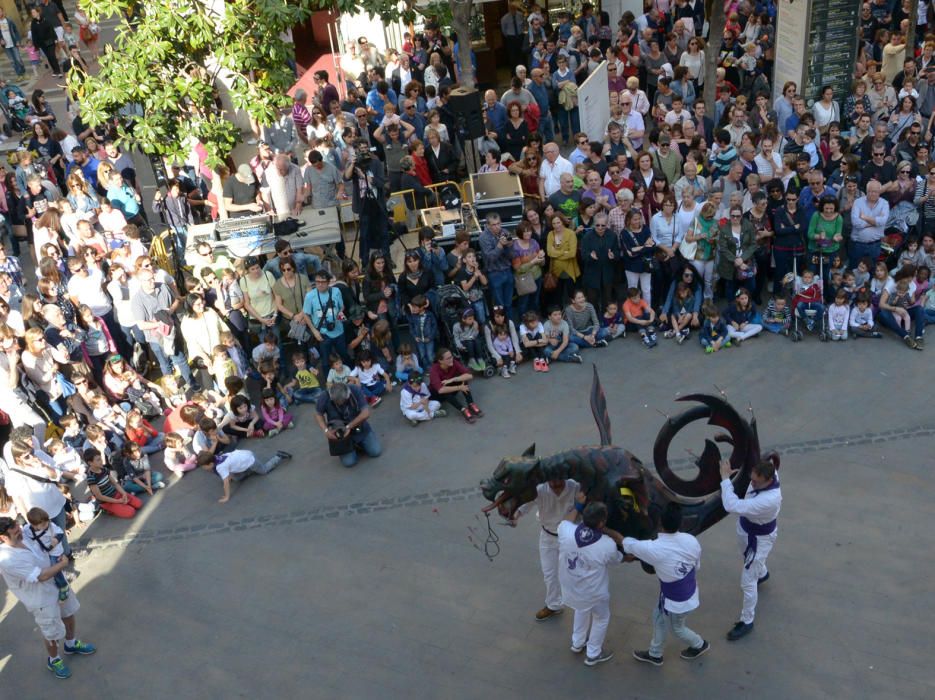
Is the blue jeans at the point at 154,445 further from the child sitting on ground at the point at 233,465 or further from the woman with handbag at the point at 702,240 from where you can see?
the woman with handbag at the point at 702,240

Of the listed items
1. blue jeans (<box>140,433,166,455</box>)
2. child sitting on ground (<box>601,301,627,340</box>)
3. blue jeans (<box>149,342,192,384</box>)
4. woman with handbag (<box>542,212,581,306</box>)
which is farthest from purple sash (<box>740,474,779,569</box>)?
blue jeans (<box>149,342,192,384</box>)

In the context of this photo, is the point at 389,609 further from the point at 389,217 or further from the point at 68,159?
the point at 68,159

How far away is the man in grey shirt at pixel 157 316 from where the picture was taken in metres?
10.9

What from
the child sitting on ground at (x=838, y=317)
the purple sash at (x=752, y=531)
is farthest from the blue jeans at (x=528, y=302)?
the purple sash at (x=752, y=531)

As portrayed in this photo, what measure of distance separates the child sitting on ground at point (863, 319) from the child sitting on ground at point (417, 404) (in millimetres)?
4554

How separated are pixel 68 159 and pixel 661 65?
8.92 m

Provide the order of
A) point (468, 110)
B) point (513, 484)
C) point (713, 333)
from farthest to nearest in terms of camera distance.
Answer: point (468, 110), point (713, 333), point (513, 484)

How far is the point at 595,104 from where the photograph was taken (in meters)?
14.7

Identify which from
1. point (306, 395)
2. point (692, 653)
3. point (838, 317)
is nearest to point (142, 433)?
point (306, 395)

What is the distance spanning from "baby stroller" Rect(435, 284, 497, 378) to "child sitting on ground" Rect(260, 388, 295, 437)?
1.93m

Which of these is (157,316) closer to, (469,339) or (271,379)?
(271,379)

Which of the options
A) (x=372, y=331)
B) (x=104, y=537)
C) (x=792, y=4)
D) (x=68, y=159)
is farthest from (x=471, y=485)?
(x=792, y=4)

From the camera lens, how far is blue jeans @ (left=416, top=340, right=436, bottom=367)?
36.7ft

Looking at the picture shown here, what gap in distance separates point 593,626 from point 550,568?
0.60 m
